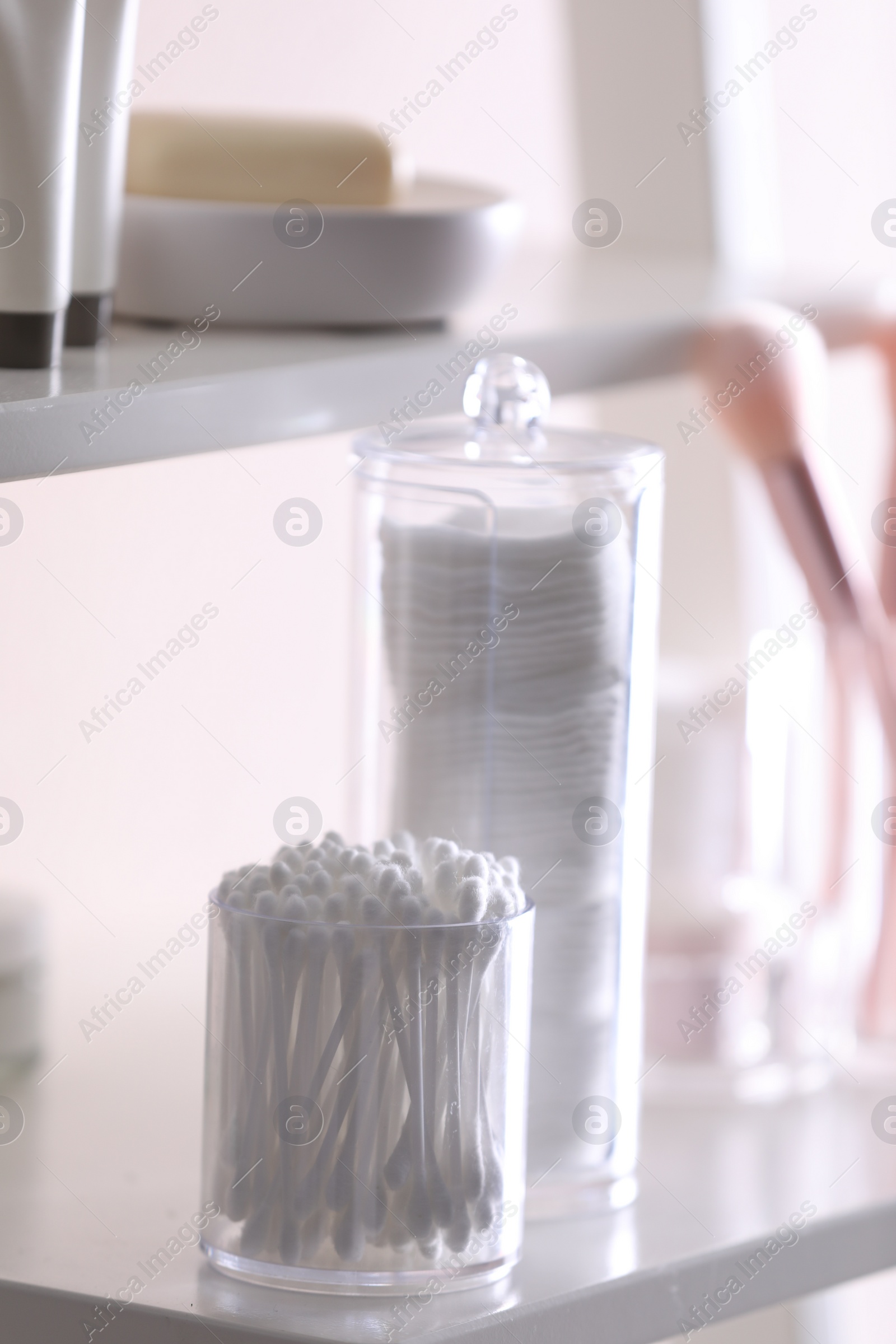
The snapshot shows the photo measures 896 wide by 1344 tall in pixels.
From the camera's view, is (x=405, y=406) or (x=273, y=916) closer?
(x=273, y=916)

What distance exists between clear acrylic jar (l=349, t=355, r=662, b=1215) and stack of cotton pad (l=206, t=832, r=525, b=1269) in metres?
0.09

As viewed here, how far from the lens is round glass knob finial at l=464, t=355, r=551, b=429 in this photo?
59 centimetres

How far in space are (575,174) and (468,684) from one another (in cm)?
65

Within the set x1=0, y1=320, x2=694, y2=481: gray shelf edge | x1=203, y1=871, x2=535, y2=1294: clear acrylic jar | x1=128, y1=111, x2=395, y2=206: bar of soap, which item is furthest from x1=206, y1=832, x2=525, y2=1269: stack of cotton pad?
x1=128, y1=111, x2=395, y2=206: bar of soap

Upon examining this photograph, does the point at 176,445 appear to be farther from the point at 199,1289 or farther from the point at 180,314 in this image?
the point at 199,1289

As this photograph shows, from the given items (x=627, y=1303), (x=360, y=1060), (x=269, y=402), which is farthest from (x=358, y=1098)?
(x=269, y=402)

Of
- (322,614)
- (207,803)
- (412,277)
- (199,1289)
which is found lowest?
(199,1289)

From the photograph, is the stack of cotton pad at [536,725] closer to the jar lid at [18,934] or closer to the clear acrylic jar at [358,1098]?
the clear acrylic jar at [358,1098]

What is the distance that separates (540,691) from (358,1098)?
162mm

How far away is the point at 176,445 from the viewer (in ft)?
1.68

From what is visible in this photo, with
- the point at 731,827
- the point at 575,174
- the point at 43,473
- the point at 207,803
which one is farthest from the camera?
the point at 575,174

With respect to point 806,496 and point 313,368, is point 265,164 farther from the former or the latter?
point 806,496

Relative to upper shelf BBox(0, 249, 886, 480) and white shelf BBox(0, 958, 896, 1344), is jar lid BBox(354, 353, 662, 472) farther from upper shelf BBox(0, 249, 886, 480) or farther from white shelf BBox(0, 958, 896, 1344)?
white shelf BBox(0, 958, 896, 1344)

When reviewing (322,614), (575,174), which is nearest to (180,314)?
(322,614)
